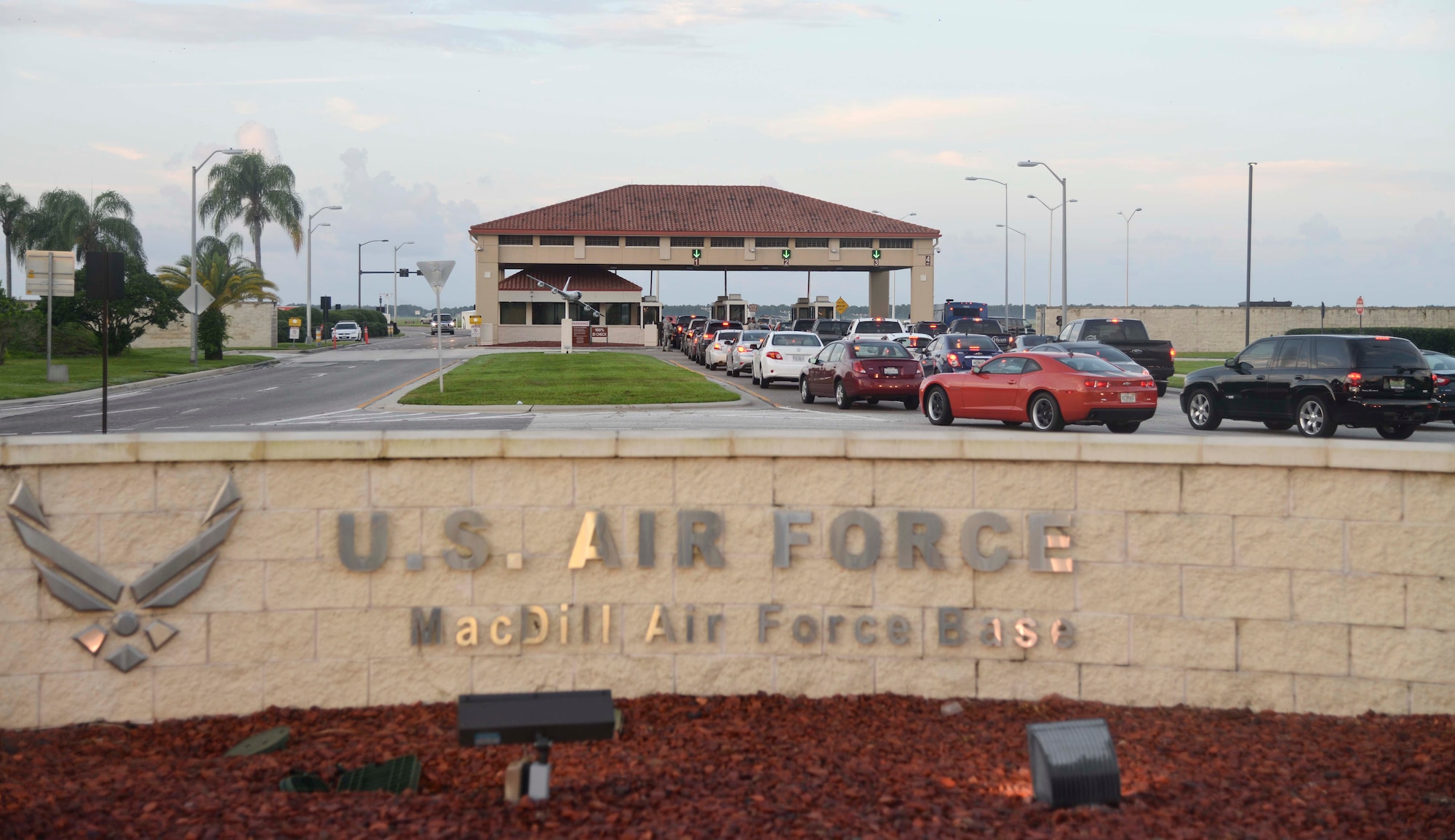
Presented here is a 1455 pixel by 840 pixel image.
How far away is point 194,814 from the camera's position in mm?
5414

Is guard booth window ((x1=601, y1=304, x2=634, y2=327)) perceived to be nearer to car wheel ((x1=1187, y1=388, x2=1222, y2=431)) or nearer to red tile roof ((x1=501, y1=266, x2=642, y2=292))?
red tile roof ((x1=501, y1=266, x2=642, y2=292))

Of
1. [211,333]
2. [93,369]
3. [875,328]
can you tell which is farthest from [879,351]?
[211,333]

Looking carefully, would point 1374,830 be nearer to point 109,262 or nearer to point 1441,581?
point 1441,581

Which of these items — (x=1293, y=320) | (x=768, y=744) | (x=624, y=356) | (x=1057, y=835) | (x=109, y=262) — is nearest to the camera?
(x=1057, y=835)

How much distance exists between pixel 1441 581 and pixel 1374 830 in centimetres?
215

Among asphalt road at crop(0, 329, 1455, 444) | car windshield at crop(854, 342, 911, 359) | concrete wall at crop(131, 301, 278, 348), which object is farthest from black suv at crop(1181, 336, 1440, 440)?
concrete wall at crop(131, 301, 278, 348)

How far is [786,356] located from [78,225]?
71.4m

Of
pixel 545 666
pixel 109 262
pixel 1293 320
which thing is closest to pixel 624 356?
pixel 109 262

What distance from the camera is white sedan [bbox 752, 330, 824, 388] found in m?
34.2

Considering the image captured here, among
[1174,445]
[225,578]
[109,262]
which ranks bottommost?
[225,578]

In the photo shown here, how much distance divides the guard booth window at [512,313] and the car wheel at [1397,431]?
60350 mm

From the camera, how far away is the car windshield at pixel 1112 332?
31.0 metres

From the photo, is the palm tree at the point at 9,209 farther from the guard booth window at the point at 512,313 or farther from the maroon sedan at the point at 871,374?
the maroon sedan at the point at 871,374

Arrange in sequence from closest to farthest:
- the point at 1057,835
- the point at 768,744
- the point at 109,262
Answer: the point at 1057,835
the point at 768,744
the point at 109,262
